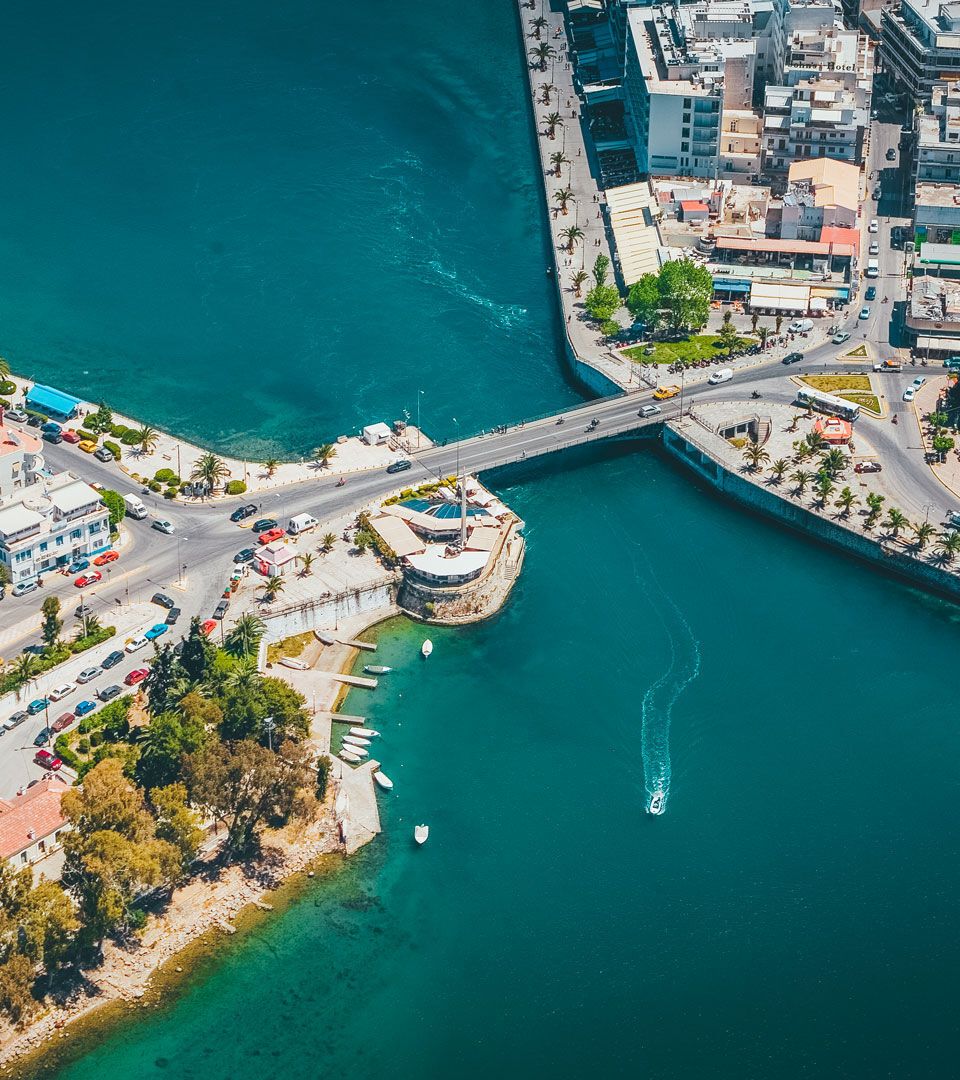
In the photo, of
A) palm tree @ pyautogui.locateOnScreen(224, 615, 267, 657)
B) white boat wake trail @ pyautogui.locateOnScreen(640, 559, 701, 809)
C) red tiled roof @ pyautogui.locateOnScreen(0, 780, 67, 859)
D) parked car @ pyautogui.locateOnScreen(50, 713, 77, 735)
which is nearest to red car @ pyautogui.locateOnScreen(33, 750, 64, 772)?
parked car @ pyautogui.locateOnScreen(50, 713, 77, 735)

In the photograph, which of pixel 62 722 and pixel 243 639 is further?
pixel 243 639

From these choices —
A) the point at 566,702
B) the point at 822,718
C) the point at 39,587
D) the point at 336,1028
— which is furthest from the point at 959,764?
the point at 39,587

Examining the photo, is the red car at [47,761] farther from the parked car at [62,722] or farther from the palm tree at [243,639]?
the palm tree at [243,639]

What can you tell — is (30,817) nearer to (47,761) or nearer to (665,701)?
(47,761)

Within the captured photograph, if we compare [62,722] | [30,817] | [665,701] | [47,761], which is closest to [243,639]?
[62,722]

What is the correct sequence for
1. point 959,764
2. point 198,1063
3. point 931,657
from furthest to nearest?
point 931,657, point 959,764, point 198,1063

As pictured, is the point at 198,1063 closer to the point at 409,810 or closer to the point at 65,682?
the point at 409,810

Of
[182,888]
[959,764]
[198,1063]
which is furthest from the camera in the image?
[959,764]
